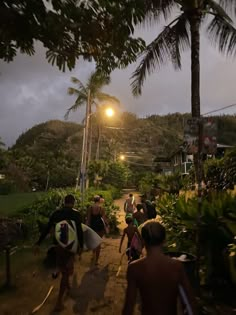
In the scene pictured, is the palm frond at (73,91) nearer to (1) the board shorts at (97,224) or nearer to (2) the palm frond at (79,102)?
(2) the palm frond at (79,102)

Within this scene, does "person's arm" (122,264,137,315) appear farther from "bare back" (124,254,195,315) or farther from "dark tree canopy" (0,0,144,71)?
"dark tree canopy" (0,0,144,71)

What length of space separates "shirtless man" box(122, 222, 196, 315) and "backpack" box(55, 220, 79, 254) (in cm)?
295

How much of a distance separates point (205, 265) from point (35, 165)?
149ft

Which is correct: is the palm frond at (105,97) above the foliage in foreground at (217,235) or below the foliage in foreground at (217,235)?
above

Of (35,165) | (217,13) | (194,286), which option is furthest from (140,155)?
(194,286)

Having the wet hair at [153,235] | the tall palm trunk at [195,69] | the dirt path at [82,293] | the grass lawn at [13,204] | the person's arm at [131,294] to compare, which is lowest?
the dirt path at [82,293]

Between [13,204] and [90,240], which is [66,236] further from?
[13,204]

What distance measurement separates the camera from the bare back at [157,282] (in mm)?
2859

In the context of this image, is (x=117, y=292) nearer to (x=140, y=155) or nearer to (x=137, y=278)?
(x=137, y=278)

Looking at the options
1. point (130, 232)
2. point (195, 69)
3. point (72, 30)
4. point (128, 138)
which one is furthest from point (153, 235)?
point (128, 138)

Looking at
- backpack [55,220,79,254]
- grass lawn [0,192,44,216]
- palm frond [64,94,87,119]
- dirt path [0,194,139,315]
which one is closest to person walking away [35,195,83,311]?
backpack [55,220,79,254]

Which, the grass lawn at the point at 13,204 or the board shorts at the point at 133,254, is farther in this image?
the grass lawn at the point at 13,204

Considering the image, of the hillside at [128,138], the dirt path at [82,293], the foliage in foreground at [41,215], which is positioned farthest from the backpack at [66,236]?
the hillside at [128,138]

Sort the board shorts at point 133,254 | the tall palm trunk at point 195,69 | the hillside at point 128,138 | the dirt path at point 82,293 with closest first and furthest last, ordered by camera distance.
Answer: the dirt path at point 82,293
the board shorts at point 133,254
the tall palm trunk at point 195,69
the hillside at point 128,138
